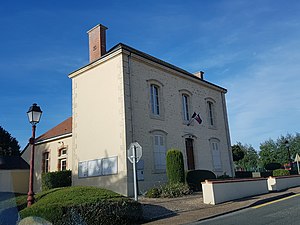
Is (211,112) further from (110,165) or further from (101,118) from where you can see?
(110,165)

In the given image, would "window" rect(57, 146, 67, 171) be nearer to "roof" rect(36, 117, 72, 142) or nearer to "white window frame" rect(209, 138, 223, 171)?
"roof" rect(36, 117, 72, 142)

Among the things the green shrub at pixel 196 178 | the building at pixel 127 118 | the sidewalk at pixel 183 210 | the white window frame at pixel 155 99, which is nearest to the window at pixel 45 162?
the building at pixel 127 118

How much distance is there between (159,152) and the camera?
53.3 feet

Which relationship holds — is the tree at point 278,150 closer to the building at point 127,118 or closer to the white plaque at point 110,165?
the building at point 127,118

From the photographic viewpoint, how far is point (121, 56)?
50.6 ft

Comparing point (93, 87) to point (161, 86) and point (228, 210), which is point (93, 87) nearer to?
point (161, 86)

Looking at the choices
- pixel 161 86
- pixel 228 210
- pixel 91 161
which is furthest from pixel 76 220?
pixel 161 86

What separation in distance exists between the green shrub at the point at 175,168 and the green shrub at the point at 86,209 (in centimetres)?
574

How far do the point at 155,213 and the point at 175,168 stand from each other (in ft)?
16.3

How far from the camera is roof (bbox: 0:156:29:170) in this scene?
2151 cm

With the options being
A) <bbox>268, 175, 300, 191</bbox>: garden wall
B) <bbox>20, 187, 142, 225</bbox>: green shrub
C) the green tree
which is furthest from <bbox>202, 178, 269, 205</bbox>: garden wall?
the green tree

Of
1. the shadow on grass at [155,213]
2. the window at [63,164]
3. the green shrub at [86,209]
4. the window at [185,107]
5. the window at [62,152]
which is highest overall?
the window at [185,107]

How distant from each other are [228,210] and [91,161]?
8.68m

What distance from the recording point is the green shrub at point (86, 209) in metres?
7.21
